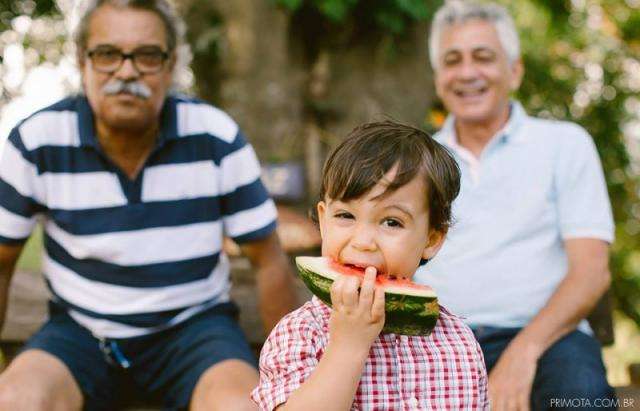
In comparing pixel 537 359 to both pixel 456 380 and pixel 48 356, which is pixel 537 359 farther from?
pixel 48 356

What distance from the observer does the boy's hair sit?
71.5 inches

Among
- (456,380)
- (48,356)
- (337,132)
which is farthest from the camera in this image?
(337,132)

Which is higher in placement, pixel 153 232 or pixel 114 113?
pixel 114 113

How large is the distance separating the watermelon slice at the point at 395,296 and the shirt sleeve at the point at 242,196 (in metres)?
1.24

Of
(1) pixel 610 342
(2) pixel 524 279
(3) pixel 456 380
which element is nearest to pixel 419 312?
(3) pixel 456 380

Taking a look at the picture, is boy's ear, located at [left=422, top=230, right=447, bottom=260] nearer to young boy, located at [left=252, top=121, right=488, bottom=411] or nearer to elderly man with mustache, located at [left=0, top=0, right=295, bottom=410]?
young boy, located at [left=252, top=121, right=488, bottom=411]

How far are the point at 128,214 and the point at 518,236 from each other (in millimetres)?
1613

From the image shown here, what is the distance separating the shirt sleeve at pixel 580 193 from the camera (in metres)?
3.05

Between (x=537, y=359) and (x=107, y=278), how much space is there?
172 cm


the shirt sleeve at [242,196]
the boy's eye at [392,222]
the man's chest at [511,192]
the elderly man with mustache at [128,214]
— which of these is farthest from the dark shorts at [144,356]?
the boy's eye at [392,222]

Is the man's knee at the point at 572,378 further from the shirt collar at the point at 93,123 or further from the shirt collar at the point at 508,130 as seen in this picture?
the shirt collar at the point at 93,123

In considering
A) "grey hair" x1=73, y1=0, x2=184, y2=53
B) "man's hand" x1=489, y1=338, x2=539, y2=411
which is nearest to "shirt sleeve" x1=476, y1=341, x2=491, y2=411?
"man's hand" x1=489, y1=338, x2=539, y2=411

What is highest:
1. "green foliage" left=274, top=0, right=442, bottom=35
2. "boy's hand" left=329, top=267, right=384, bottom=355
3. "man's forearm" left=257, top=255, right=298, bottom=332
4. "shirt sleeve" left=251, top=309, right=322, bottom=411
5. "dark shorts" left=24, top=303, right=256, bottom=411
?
"green foliage" left=274, top=0, right=442, bottom=35

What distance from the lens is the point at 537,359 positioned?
2.82 m
